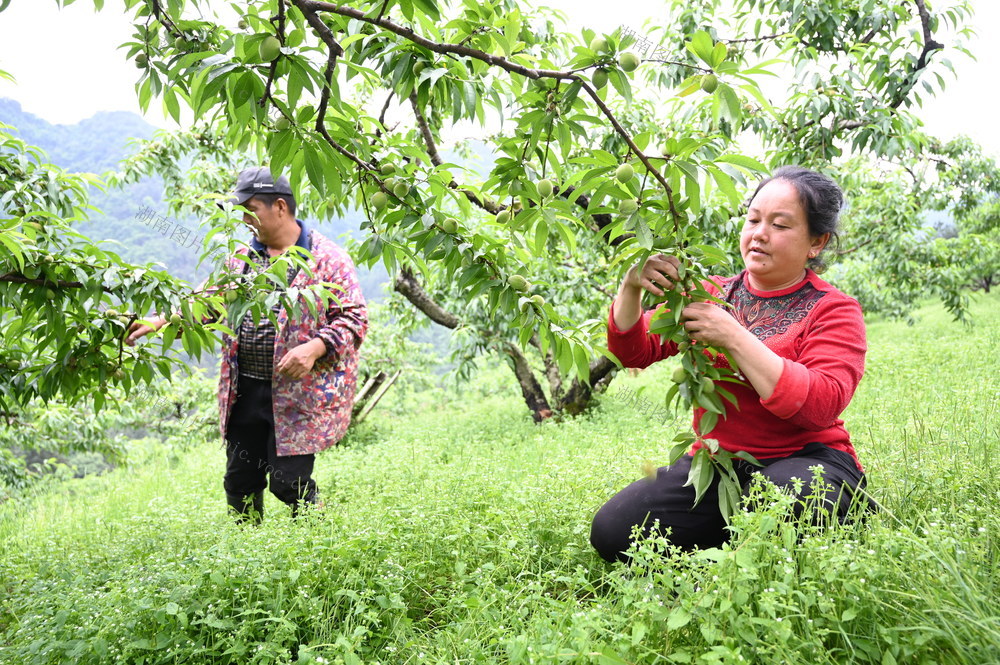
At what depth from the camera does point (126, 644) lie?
1.84 meters

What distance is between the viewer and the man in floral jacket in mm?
3049

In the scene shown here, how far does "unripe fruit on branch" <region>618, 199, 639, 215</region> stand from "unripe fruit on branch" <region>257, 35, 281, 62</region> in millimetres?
836

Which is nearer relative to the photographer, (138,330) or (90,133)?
(138,330)

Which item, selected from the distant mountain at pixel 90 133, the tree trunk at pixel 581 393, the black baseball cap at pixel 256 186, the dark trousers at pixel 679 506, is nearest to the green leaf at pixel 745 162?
the dark trousers at pixel 679 506

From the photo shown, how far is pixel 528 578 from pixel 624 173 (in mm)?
1424

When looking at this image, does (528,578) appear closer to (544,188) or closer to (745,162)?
(544,188)

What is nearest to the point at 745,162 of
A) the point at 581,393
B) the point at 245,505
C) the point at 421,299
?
the point at 245,505

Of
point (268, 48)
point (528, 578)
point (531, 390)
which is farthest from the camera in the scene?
point (531, 390)

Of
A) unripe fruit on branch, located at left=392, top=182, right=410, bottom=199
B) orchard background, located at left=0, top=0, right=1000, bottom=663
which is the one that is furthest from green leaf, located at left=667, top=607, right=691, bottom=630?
unripe fruit on branch, located at left=392, top=182, right=410, bottom=199

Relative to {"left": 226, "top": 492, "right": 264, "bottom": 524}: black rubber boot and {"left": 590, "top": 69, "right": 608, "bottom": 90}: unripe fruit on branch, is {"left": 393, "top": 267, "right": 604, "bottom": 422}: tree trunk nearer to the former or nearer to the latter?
{"left": 226, "top": 492, "right": 264, "bottom": 524}: black rubber boot

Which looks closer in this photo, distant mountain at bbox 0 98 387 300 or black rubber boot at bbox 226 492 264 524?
black rubber boot at bbox 226 492 264 524

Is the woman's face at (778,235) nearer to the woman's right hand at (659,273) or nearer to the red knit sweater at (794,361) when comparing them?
the red knit sweater at (794,361)

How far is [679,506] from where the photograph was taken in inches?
87.8

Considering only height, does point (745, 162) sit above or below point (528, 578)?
above
